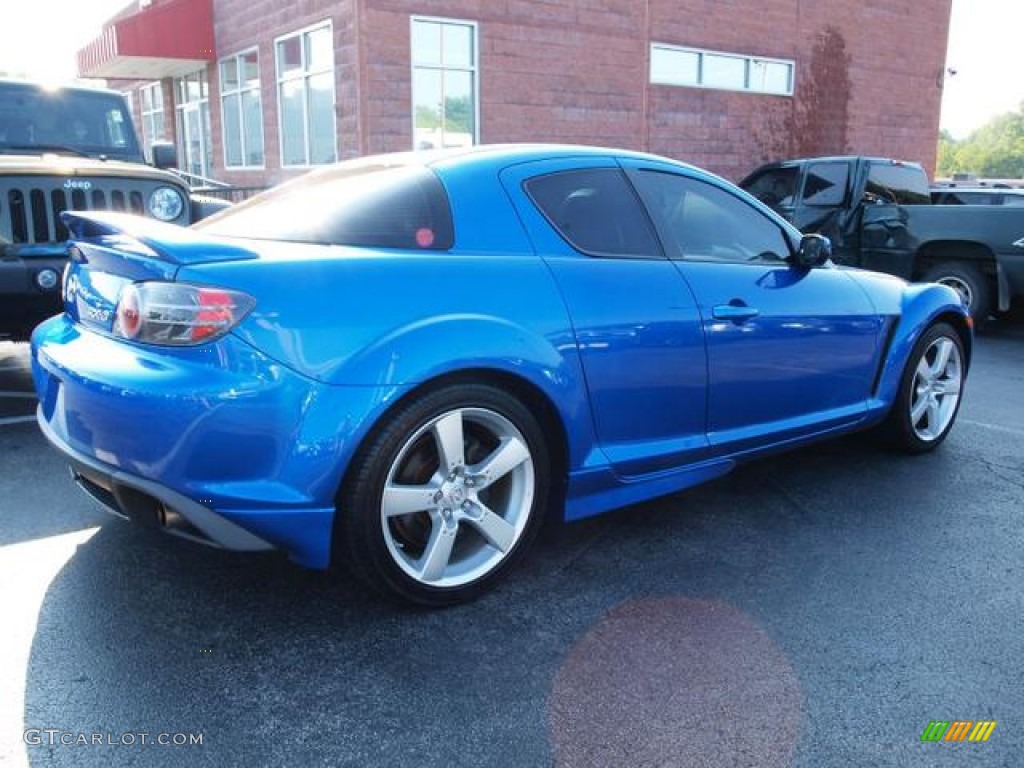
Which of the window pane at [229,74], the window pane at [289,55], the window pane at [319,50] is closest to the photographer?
the window pane at [319,50]

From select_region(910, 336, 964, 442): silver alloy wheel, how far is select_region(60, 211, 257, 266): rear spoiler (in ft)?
11.8

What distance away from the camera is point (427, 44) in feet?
42.2

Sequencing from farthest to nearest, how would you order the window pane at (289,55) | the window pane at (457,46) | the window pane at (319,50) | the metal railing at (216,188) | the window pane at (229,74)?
the window pane at (229,74)
the window pane at (289,55)
the window pane at (457,46)
the window pane at (319,50)
the metal railing at (216,188)

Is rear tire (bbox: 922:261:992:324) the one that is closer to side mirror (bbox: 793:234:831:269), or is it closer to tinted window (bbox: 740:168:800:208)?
tinted window (bbox: 740:168:800:208)

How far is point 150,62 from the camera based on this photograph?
1653 cm

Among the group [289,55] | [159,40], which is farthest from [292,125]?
[159,40]

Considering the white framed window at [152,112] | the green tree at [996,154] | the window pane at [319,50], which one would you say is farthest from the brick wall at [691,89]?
the green tree at [996,154]

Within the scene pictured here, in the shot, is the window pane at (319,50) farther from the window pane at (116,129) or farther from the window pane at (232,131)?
the window pane at (116,129)

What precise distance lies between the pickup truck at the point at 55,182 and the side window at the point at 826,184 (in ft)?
21.7

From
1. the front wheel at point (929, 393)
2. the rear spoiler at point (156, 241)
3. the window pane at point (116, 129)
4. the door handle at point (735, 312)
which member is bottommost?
the front wheel at point (929, 393)

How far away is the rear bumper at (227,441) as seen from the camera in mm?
2529

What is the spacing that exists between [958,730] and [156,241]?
270 centimetres

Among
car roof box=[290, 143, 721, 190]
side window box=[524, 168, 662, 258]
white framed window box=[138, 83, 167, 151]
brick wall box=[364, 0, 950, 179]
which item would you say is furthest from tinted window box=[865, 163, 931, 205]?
white framed window box=[138, 83, 167, 151]

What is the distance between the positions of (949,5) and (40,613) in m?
23.6
